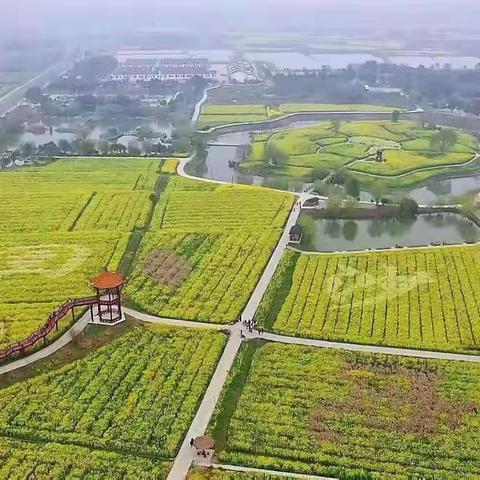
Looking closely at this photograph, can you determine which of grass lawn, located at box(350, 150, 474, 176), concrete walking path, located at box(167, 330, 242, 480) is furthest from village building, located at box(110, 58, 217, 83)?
concrete walking path, located at box(167, 330, 242, 480)

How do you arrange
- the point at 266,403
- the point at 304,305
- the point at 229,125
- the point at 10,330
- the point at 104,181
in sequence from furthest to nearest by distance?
the point at 229,125 → the point at 104,181 → the point at 304,305 → the point at 10,330 → the point at 266,403

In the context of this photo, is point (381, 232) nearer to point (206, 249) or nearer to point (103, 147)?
point (206, 249)

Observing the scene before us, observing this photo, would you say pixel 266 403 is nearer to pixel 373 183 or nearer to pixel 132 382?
pixel 132 382

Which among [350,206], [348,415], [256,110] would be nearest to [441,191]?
[350,206]

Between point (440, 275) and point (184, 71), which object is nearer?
point (440, 275)

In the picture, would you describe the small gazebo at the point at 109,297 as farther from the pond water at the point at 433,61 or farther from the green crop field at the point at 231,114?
the pond water at the point at 433,61

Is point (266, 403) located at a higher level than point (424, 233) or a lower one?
higher

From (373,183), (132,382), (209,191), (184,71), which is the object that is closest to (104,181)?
(209,191)
